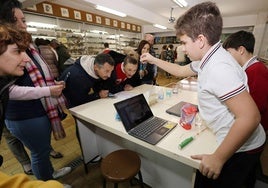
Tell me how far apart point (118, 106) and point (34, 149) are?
0.82 m

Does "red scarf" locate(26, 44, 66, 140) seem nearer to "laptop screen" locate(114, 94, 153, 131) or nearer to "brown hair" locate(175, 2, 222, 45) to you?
"laptop screen" locate(114, 94, 153, 131)

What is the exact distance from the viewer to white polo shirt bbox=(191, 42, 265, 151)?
586 mm

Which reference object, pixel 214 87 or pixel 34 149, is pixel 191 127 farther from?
pixel 34 149

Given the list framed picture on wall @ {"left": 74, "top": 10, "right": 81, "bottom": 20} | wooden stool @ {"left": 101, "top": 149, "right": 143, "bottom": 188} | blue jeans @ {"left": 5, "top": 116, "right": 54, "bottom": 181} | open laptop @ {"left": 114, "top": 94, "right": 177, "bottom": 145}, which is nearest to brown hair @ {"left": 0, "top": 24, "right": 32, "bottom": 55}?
blue jeans @ {"left": 5, "top": 116, "right": 54, "bottom": 181}

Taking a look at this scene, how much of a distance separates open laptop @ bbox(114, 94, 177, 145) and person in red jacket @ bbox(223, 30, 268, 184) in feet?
2.06

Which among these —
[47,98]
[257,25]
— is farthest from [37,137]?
[257,25]

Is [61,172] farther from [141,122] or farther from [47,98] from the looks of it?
[141,122]

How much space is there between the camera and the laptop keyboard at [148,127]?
1.00 meters

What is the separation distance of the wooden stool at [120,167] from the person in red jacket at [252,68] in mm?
1019

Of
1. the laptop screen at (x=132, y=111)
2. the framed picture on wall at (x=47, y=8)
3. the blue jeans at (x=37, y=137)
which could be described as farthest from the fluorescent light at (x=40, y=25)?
the laptop screen at (x=132, y=111)

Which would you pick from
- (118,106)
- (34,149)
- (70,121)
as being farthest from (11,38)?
(70,121)

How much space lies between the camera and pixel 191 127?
1.06 m

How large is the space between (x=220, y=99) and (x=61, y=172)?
1837mm

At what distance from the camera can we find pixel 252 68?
3.67 feet
